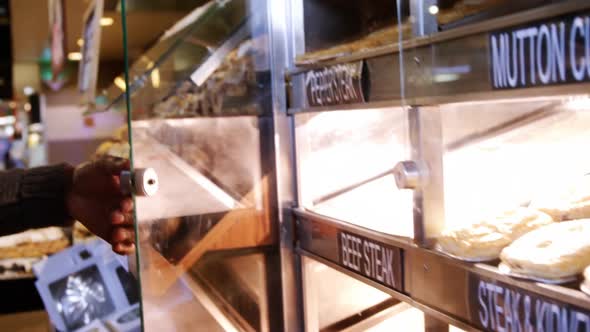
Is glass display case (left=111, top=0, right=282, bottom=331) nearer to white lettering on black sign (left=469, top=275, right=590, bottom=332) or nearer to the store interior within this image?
the store interior

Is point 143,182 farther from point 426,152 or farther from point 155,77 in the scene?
point 155,77

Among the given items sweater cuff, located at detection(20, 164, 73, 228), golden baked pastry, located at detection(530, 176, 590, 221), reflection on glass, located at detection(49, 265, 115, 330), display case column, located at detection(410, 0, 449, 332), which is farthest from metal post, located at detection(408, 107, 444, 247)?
reflection on glass, located at detection(49, 265, 115, 330)

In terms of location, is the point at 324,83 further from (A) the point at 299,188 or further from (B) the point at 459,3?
(B) the point at 459,3

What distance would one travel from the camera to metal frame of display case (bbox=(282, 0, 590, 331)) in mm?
878

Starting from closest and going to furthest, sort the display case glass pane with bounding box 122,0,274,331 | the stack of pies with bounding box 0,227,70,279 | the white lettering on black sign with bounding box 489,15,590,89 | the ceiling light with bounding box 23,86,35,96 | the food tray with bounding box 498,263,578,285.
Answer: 1. the white lettering on black sign with bounding box 489,15,590,89
2. the food tray with bounding box 498,263,578,285
3. the display case glass pane with bounding box 122,0,274,331
4. the stack of pies with bounding box 0,227,70,279
5. the ceiling light with bounding box 23,86,35,96

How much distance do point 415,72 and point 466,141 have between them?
1.18 feet

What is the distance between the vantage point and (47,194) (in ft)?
5.72

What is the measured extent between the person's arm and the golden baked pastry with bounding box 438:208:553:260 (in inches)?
25.6

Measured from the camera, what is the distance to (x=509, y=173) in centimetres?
154

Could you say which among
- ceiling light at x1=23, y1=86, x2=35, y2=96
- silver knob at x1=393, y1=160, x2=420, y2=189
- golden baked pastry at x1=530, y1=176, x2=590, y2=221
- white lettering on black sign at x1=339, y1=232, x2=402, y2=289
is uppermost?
ceiling light at x1=23, y1=86, x2=35, y2=96

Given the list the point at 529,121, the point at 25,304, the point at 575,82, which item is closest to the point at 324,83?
the point at 529,121

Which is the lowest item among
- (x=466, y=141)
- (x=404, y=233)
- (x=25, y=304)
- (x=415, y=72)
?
(x=25, y=304)

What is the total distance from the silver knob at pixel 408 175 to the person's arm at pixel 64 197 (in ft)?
1.85

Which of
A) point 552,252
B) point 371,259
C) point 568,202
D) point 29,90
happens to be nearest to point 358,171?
A: point 371,259
